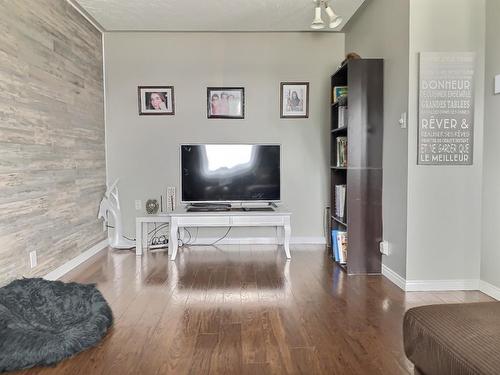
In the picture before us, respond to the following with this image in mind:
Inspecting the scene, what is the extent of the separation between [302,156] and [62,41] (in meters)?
2.84

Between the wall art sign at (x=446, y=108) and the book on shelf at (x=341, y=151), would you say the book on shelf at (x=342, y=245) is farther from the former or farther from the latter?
the wall art sign at (x=446, y=108)

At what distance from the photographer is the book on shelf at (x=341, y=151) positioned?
3.79m

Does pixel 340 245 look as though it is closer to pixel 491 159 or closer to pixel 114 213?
pixel 491 159

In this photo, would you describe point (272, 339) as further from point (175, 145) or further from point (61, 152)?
point (175, 145)

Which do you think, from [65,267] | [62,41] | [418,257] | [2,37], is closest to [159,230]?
[65,267]

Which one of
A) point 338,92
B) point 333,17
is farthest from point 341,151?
point 333,17

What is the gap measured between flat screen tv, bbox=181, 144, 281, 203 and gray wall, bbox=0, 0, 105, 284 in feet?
3.55

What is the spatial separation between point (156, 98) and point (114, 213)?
1467 millimetres

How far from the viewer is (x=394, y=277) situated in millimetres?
3201

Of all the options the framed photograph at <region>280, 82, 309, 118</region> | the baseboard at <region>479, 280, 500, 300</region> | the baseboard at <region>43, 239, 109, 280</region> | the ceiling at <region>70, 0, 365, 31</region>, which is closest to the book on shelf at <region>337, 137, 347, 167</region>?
the framed photograph at <region>280, 82, 309, 118</region>

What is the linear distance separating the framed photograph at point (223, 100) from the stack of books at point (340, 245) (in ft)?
6.46

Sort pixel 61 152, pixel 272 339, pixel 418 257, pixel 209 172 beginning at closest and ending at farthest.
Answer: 1. pixel 272 339
2. pixel 418 257
3. pixel 61 152
4. pixel 209 172

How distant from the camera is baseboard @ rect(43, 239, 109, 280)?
10.9 ft

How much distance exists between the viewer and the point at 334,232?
12.5 feet
